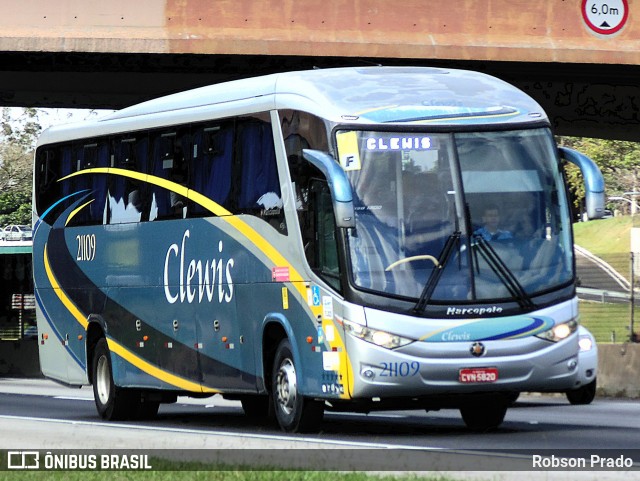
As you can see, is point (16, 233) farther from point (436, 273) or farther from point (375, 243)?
point (436, 273)

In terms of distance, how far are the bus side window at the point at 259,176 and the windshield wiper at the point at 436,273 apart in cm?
184

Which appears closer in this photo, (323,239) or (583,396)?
(323,239)

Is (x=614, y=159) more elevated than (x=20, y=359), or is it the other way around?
(x=614, y=159)

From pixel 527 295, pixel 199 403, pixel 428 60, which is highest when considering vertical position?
pixel 428 60

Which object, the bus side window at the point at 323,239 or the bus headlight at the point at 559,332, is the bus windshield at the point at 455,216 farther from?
the bus headlight at the point at 559,332

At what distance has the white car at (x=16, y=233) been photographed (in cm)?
8849

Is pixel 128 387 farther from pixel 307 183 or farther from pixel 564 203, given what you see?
pixel 564 203

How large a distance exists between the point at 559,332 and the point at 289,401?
9.04 ft

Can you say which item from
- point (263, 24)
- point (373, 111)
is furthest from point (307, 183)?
point (263, 24)

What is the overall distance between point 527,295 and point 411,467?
366 centimetres

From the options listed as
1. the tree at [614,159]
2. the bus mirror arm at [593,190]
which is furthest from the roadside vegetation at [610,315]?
the tree at [614,159]

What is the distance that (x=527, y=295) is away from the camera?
52.2 feet

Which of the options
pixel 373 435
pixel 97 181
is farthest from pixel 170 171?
pixel 373 435

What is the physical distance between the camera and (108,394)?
21.4m
